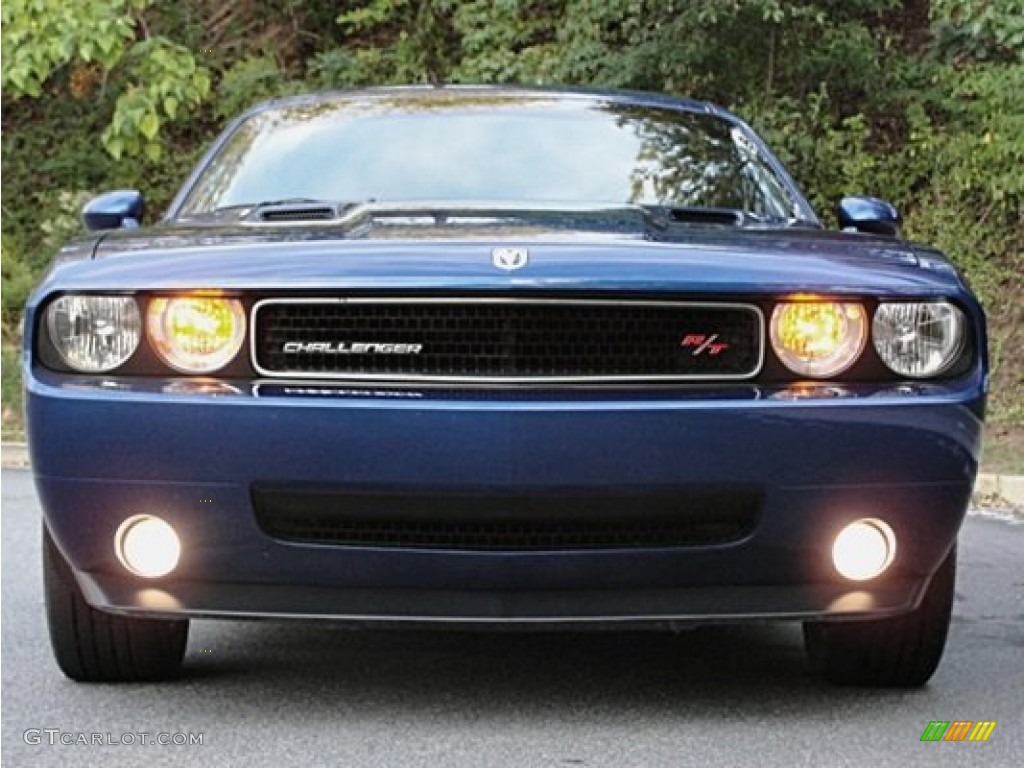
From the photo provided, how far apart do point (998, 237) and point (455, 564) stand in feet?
38.2

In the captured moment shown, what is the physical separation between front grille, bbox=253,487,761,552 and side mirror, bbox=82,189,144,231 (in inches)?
64.9

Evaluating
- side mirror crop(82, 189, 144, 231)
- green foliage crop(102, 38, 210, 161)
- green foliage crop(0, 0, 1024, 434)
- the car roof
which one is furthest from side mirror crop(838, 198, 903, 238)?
green foliage crop(102, 38, 210, 161)

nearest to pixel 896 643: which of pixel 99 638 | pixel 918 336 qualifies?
pixel 918 336

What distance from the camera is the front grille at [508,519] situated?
3.58 metres

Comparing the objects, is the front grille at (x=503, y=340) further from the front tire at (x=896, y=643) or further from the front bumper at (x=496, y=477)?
the front tire at (x=896, y=643)

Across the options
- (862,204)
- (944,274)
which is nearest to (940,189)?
(862,204)

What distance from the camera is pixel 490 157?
16.3ft

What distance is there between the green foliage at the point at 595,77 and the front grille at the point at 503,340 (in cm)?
924

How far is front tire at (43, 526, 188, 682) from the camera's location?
13.4 feet

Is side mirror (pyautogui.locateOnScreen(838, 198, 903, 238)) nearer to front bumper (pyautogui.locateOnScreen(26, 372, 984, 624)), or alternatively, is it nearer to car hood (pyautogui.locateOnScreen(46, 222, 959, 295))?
car hood (pyautogui.locateOnScreen(46, 222, 959, 295))

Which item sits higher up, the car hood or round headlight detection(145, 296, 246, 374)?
the car hood

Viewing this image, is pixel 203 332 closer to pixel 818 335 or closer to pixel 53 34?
pixel 818 335

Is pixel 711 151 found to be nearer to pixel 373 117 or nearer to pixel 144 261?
pixel 373 117

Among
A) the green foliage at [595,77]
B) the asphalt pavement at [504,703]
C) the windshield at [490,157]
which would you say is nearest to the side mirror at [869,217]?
the windshield at [490,157]
